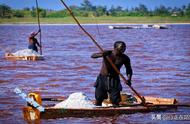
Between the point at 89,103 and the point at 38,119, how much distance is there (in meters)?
1.07

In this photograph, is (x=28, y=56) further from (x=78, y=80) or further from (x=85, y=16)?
(x=85, y=16)

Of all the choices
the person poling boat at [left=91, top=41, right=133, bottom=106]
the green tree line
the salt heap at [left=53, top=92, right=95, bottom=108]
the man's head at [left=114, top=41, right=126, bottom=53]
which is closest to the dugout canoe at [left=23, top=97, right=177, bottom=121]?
the salt heap at [left=53, top=92, right=95, bottom=108]

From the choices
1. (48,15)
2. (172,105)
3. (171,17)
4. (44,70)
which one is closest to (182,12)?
(171,17)


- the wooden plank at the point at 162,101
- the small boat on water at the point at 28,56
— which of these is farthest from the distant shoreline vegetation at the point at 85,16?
the wooden plank at the point at 162,101

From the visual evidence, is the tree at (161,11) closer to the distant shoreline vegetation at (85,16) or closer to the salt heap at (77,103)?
the distant shoreline vegetation at (85,16)

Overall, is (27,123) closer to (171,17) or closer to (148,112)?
(148,112)

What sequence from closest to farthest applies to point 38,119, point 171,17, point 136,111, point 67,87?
point 38,119
point 136,111
point 67,87
point 171,17

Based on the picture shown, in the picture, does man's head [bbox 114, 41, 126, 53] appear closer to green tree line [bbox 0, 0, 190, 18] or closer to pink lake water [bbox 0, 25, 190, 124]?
pink lake water [bbox 0, 25, 190, 124]

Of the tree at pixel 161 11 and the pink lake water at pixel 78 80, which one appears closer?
the pink lake water at pixel 78 80

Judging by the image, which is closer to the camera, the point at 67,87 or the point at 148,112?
the point at 148,112

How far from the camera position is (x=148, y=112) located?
12156 millimetres

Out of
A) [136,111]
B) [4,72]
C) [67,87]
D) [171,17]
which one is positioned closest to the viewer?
[136,111]

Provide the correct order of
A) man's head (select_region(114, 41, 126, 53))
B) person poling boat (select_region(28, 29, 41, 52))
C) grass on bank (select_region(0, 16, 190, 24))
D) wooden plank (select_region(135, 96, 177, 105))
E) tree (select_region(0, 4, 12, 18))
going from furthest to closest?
tree (select_region(0, 4, 12, 18))
grass on bank (select_region(0, 16, 190, 24))
person poling boat (select_region(28, 29, 41, 52))
wooden plank (select_region(135, 96, 177, 105))
man's head (select_region(114, 41, 126, 53))

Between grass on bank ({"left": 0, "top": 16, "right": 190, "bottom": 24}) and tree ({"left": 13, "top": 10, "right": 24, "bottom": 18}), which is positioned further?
tree ({"left": 13, "top": 10, "right": 24, "bottom": 18})
